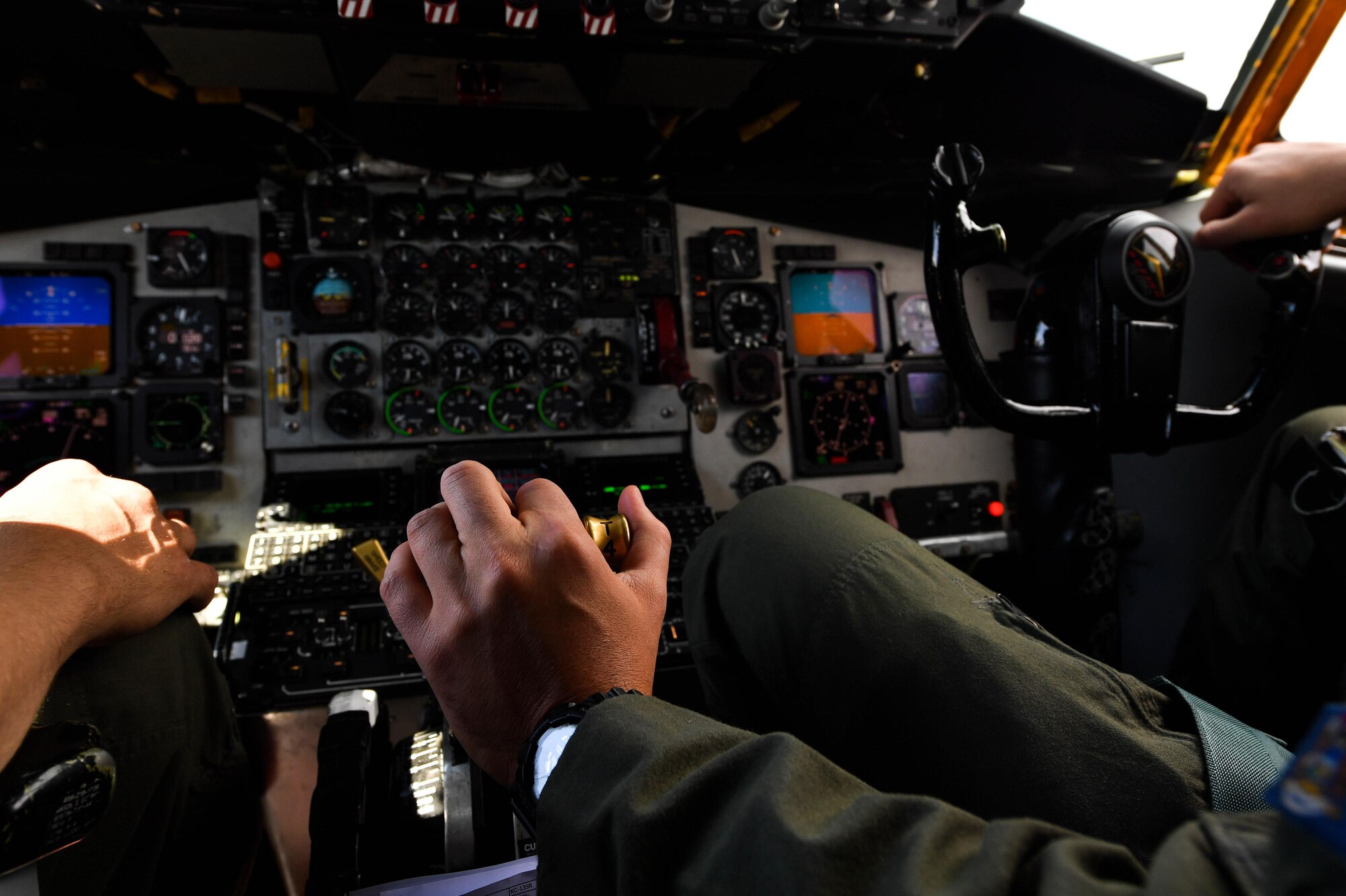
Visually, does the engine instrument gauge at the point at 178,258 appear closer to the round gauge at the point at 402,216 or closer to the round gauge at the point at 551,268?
the round gauge at the point at 402,216

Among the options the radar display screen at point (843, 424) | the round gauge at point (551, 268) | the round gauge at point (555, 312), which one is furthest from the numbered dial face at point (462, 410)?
the radar display screen at point (843, 424)

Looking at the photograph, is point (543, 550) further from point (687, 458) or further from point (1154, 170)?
point (1154, 170)

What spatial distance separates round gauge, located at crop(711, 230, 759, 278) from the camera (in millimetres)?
3014

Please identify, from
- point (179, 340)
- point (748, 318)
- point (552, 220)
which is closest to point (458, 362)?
point (552, 220)

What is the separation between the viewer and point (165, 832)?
2.60ft

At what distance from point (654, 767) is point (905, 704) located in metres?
0.38

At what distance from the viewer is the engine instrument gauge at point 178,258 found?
263 centimetres

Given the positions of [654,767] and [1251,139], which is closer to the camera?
[654,767]

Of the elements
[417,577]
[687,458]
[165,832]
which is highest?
[687,458]

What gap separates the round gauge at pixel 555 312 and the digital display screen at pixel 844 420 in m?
0.95

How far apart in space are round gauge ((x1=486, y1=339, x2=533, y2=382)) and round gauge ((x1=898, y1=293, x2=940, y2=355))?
5.11 ft

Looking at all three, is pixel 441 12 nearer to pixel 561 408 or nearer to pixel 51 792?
pixel 561 408

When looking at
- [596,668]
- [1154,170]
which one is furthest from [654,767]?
[1154,170]

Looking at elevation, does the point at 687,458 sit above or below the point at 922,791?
above
